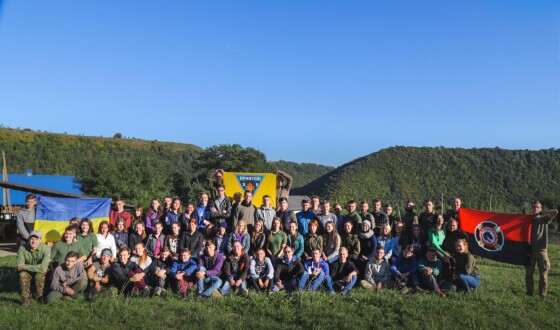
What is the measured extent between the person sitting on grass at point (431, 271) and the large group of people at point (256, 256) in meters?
0.02

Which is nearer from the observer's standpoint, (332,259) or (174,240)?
(332,259)

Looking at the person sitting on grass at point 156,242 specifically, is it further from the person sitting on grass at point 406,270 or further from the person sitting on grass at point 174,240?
the person sitting on grass at point 406,270

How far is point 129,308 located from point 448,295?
586cm

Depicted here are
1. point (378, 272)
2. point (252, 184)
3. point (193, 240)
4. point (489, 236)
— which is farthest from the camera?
point (252, 184)

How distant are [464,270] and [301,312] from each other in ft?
11.9

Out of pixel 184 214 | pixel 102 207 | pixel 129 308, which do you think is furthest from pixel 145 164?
pixel 129 308

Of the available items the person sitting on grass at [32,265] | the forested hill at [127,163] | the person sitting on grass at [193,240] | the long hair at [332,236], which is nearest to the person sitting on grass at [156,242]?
the person sitting on grass at [193,240]

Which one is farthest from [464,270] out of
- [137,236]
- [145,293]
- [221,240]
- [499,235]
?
[137,236]

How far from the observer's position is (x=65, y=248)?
892 centimetres

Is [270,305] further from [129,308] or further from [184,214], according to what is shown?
[184,214]

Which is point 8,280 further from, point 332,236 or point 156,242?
point 332,236

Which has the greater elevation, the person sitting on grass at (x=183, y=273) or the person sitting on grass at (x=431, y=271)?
the person sitting on grass at (x=431, y=271)

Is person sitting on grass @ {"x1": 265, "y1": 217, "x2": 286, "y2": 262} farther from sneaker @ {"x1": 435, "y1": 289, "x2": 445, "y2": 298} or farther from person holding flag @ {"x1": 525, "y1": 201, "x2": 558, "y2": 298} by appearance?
person holding flag @ {"x1": 525, "y1": 201, "x2": 558, "y2": 298}

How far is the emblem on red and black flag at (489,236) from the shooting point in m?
10.2
